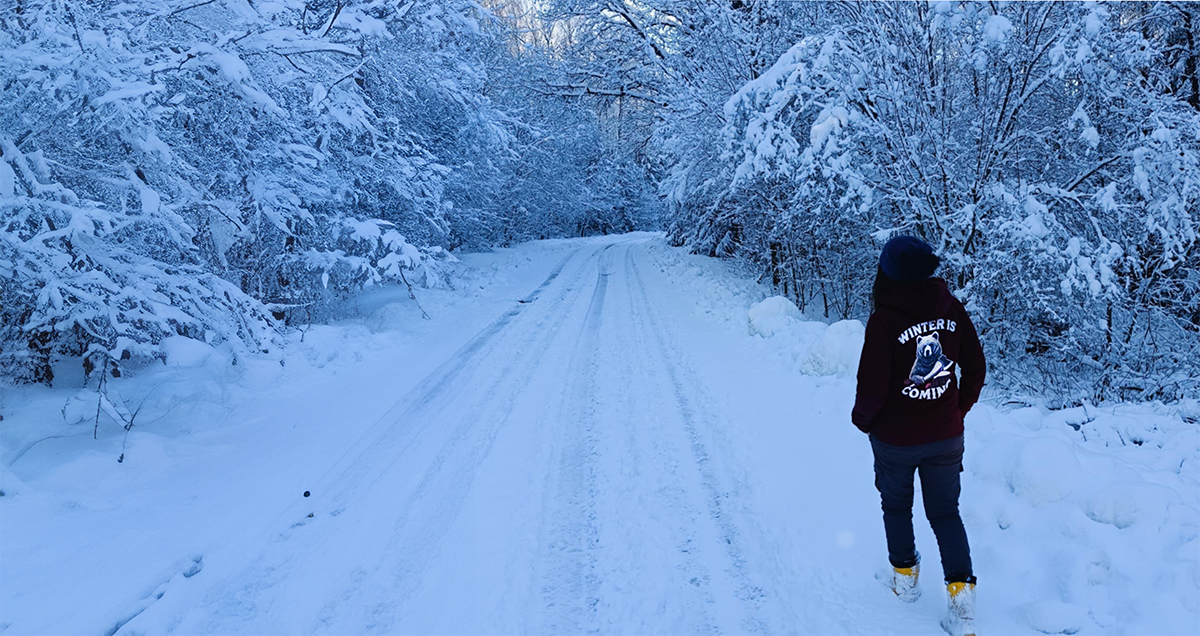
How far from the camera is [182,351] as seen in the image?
17.2 ft

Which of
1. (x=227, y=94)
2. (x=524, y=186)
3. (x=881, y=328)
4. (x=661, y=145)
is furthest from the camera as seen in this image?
(x=524, y=186)

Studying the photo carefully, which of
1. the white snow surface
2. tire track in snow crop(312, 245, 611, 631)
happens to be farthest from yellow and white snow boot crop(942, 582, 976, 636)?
tire track in snow crop(312, 245, 611, 631)

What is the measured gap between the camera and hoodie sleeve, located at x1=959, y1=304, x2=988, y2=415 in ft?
9.13

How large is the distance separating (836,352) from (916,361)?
4.15 meters

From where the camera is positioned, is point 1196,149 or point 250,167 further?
point 250,167

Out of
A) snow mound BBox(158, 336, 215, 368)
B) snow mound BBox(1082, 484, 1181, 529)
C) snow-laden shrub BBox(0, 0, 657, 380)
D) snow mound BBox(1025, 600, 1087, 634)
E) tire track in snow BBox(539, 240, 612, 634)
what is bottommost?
tire track in snow BBox(539, 240, 612, 634)

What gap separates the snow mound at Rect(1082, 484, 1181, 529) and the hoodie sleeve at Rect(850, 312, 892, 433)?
159 cm

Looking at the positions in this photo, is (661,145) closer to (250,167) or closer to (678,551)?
(250,167)

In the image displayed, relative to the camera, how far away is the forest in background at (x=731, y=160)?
466cm

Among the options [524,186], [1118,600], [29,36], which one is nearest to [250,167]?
[29,36]

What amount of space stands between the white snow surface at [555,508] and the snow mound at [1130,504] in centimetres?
1

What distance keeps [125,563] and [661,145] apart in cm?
1443

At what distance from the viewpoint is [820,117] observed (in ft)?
23.1

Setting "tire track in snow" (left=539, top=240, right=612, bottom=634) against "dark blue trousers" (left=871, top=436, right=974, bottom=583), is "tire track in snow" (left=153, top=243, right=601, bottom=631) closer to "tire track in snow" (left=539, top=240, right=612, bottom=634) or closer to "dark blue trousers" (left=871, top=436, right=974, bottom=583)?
"tire track in snow" (left=539, top=240, right=612, bottom=634)
